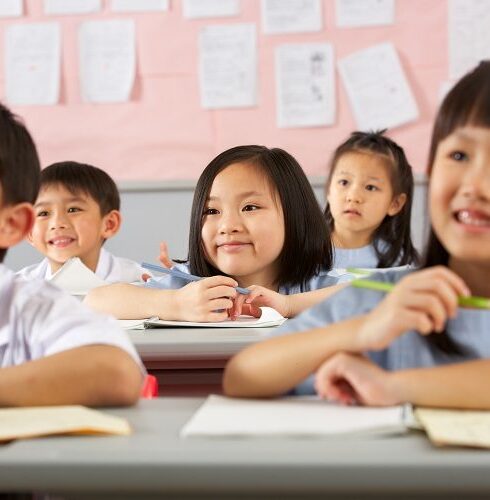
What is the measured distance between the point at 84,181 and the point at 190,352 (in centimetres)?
170

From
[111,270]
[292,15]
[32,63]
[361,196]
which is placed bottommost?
[111,270]

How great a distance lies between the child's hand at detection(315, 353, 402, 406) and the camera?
93 cm

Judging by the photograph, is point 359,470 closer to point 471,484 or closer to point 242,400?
point 471,484

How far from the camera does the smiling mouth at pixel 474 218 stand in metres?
1.08

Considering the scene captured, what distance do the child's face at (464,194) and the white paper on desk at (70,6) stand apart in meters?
3.09

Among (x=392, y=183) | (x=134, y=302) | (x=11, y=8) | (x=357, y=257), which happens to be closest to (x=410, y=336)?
(x=134, y=302)

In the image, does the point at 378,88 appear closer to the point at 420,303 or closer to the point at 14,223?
the point at 14,223

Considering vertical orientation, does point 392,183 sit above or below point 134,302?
above

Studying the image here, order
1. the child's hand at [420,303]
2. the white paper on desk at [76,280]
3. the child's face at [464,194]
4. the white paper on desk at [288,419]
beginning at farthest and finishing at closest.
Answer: the white paper on desk at [76,280], the child's face at [464,194], the child's hand at [420,303], the white paper on desk at [288,419]

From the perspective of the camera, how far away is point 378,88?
3842mm

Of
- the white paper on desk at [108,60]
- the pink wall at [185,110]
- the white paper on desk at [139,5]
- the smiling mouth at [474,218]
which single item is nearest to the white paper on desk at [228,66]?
the pink wall at [185,110]

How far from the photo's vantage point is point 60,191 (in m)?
3.07

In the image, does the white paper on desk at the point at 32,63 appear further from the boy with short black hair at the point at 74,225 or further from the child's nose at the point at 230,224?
the child's nose at the point at 230,224

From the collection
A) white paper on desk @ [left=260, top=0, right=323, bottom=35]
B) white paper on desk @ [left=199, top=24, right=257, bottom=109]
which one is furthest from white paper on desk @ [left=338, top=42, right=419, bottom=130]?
white paper on desk @ [left=199, top=24, right=257, bottom=109]
